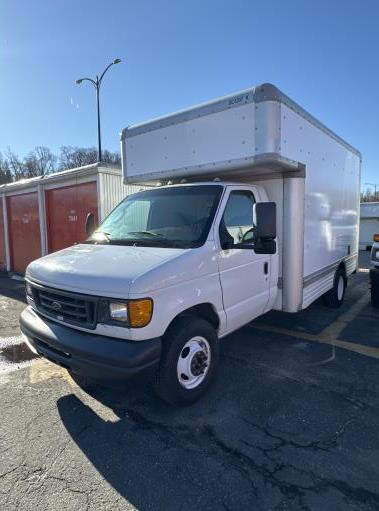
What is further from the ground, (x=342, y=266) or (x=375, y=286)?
(x=342, y=266)

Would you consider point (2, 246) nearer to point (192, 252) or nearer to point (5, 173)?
point (192, 252)

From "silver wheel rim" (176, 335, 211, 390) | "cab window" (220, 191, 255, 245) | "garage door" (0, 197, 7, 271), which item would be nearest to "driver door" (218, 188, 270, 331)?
"cab window" (220, 191, 255, 245)

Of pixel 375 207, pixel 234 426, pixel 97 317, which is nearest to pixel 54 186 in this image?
pixel 97 317

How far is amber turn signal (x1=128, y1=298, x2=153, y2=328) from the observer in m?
2.97

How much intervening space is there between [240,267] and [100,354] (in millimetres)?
1893

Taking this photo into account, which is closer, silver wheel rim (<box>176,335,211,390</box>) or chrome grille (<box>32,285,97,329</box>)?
chrome grille (<box>32,285,97,329</box>)

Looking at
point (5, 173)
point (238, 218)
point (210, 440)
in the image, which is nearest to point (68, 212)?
point (238, 218)

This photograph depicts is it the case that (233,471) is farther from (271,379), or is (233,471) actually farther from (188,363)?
(271,379)

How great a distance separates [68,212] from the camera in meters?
10.8

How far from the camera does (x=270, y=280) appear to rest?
15.8 feet

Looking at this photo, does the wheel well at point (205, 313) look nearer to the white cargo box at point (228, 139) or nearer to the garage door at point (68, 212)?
the white cargo box at point (228, 139)

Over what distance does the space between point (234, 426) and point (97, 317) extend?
159 centimetres

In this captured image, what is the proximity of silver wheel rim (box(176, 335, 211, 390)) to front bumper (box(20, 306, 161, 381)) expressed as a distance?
1.49ft

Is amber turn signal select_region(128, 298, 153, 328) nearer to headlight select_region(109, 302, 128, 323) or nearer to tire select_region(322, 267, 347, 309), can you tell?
headlight select_region(109, 302, 128, 323)
